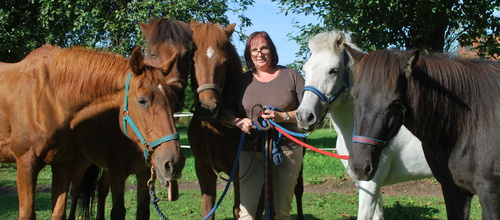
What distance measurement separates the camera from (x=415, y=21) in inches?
339

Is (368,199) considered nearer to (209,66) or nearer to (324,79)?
(324,79)

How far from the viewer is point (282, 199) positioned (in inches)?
143

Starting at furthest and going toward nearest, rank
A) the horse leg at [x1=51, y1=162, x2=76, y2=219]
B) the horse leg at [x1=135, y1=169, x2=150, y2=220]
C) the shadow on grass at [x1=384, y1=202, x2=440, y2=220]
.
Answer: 1. the shadow on grass at [x1=384, y1=202, x2=440, y2=220]
2. the horse leg at [x1=135, y1=169, x2=150, y2=220]
3. the horse leg at [x1=51, y1=162, x2=76, y2=219]

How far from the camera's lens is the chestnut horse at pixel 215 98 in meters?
3.84

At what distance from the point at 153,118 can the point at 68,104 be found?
94 cm

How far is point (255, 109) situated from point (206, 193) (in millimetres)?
1044

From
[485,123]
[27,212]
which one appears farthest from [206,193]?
[485,123]

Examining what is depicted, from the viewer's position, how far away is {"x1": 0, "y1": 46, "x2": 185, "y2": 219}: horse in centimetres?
313

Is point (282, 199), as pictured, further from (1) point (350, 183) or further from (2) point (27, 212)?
(1) point (350, 183)

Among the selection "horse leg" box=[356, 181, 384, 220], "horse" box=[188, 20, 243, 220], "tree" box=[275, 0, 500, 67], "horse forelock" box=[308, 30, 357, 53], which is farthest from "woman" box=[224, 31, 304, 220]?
"tree" box=[275, 0, 500, 67]

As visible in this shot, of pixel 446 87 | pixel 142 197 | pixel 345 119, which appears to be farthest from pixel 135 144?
pixel 446 87

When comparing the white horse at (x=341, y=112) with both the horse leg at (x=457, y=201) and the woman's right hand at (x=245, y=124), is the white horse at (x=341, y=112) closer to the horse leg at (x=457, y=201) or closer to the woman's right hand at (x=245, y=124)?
the woman's right hand at (x=245, y=124)

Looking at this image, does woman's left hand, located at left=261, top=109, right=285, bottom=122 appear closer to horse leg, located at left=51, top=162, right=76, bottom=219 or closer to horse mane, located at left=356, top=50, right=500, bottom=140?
horse mane, located at left=356, top=50, right=500, bottom=140

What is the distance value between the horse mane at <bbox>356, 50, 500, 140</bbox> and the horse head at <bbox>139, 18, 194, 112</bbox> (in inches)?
67.6
